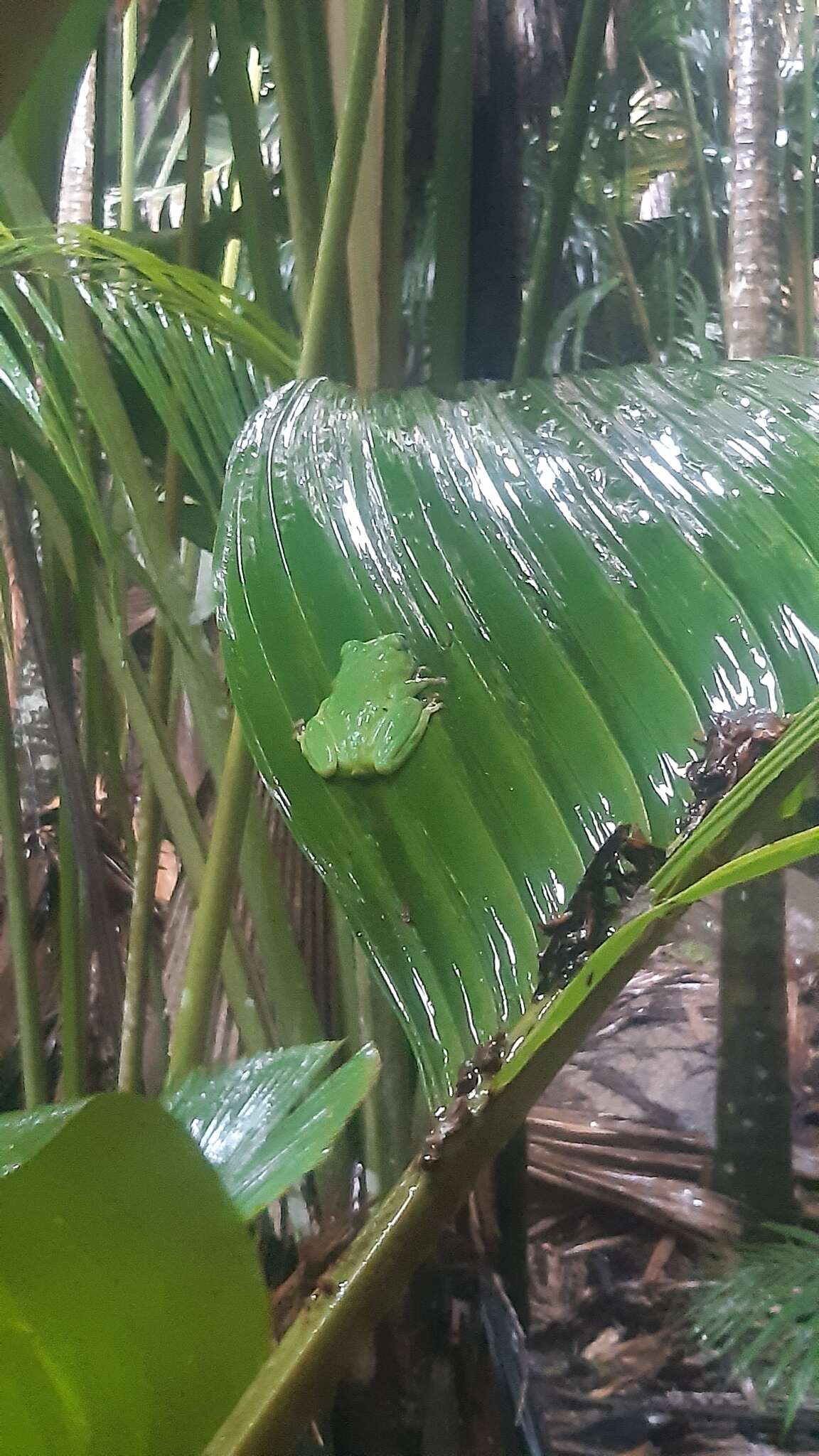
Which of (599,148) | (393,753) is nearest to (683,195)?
(599,148)

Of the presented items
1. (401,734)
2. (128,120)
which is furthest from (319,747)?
(128,120)

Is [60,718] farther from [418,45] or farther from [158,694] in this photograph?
[418,45]

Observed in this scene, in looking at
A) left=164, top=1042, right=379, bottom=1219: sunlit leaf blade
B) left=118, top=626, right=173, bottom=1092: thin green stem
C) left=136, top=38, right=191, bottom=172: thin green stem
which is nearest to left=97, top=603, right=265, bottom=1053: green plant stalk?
left=118, top=626, right=173, bottom=1092: thin green stem

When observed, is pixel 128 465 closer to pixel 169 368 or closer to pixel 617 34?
pixel 169 368

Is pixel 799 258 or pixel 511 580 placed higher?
pixel 799 258

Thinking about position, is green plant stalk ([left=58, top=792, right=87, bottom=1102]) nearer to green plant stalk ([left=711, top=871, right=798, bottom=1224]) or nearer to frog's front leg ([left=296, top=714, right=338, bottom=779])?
frog's front leg ([left=296, top=714, right=338, bottom=779])
